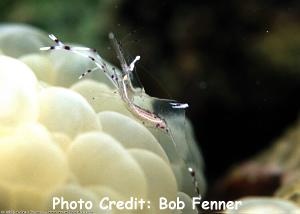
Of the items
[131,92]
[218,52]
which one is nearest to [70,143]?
[131,92]

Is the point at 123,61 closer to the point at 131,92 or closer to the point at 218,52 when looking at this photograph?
the point at 131,92

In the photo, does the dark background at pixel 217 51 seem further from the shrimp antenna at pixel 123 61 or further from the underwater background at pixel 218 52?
the shrimp antenna at pixel 123 61

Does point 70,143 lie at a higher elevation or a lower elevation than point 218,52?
lower

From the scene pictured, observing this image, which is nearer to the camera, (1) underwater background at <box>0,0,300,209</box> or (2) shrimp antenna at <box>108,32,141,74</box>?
(2) shrimp antenna at <box>108,32,141,74</box>

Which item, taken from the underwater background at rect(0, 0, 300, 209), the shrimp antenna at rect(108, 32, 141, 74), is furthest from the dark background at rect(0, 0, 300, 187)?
the shrimp antenna at rect(108, 32, 141, 74)

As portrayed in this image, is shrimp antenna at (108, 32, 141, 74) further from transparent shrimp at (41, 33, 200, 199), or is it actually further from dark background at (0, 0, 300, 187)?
dark background at (0, 0, 300, 187)

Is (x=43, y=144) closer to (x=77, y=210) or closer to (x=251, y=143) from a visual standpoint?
(x=77, y=210)
